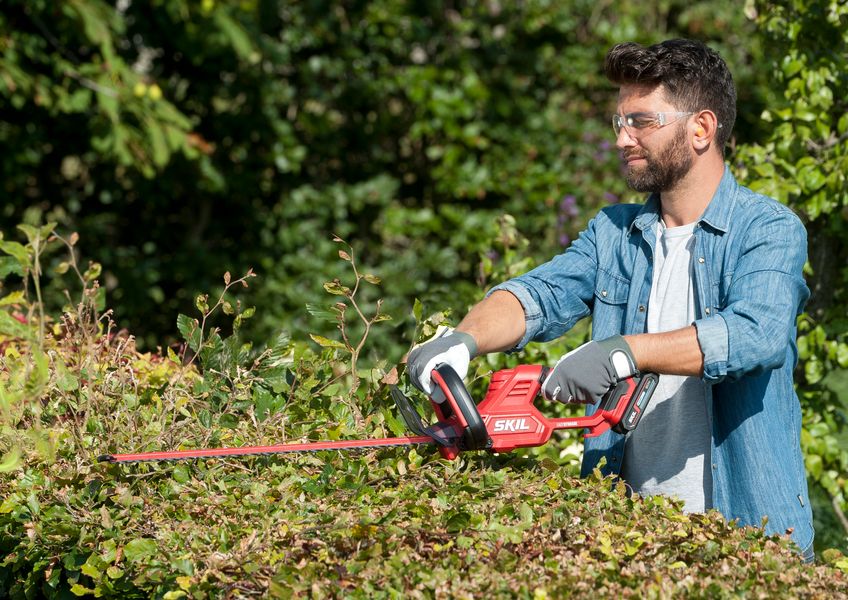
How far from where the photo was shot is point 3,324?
11.5ft

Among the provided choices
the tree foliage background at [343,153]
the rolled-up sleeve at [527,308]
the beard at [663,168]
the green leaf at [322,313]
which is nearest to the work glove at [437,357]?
the rolled-up sleeve at [527,308]

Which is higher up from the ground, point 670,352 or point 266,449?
point 670,352

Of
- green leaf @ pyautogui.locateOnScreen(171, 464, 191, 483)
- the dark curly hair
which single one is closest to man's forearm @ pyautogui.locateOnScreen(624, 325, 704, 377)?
the dark curly hair

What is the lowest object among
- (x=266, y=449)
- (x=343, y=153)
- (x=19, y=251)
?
(x=266, y=449)

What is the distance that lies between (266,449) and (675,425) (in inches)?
39.0

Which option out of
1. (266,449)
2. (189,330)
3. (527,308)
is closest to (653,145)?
(527,308)

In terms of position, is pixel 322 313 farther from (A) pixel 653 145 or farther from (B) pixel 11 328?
(B) pixel 11 328

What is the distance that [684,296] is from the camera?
2.75m

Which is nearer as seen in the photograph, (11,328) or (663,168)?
(663,168)

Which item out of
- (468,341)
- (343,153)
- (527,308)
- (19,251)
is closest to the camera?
(468,341)

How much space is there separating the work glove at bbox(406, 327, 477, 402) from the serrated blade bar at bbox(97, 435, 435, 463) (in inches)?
5.5

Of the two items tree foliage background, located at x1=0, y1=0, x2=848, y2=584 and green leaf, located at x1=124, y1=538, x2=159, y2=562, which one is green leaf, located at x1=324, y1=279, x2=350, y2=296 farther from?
tree foliage background, located at x1=0, y1=0, x2=848, y2=584

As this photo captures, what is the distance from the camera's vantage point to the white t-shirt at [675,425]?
2.72 meters

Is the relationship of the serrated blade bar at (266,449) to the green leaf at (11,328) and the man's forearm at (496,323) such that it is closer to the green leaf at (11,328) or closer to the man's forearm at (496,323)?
the man's forearm at (496,323)
